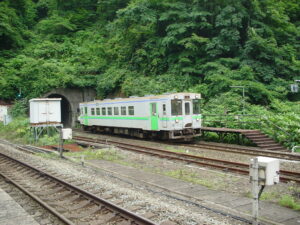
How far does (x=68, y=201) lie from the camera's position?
28.5 feet

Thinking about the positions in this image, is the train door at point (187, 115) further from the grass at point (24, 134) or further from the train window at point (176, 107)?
the grass at point (24, 134)

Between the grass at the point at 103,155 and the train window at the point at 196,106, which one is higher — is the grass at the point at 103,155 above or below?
below

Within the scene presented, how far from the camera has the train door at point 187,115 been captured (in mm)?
19409

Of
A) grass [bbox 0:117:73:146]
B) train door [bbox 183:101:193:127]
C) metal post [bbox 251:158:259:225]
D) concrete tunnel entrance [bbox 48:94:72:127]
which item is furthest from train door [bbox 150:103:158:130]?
concrete tunnel entrance [bbox 48:94:72:127]

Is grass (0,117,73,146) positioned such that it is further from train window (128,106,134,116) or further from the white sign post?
the white sign post

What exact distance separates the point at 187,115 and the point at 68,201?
11.9 metres

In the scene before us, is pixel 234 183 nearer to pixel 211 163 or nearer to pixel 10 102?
pixel 211 163

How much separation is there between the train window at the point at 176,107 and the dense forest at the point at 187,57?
394 cm

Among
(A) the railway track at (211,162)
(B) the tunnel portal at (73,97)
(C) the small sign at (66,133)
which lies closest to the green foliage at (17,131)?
(B) the tunnel portal at (73,97)

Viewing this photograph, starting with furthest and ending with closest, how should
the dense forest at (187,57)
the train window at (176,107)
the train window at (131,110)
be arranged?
the dense forest at (187,57) → the train window at (131,110) → the train window at (176,107)

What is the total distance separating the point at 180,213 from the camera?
7297 mm

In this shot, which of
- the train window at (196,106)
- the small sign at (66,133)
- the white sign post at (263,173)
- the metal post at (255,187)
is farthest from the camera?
the train window at (196,106)

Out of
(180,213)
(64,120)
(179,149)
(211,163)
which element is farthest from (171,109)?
(64,120)

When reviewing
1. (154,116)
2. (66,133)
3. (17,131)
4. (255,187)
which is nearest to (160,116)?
(154,116)
